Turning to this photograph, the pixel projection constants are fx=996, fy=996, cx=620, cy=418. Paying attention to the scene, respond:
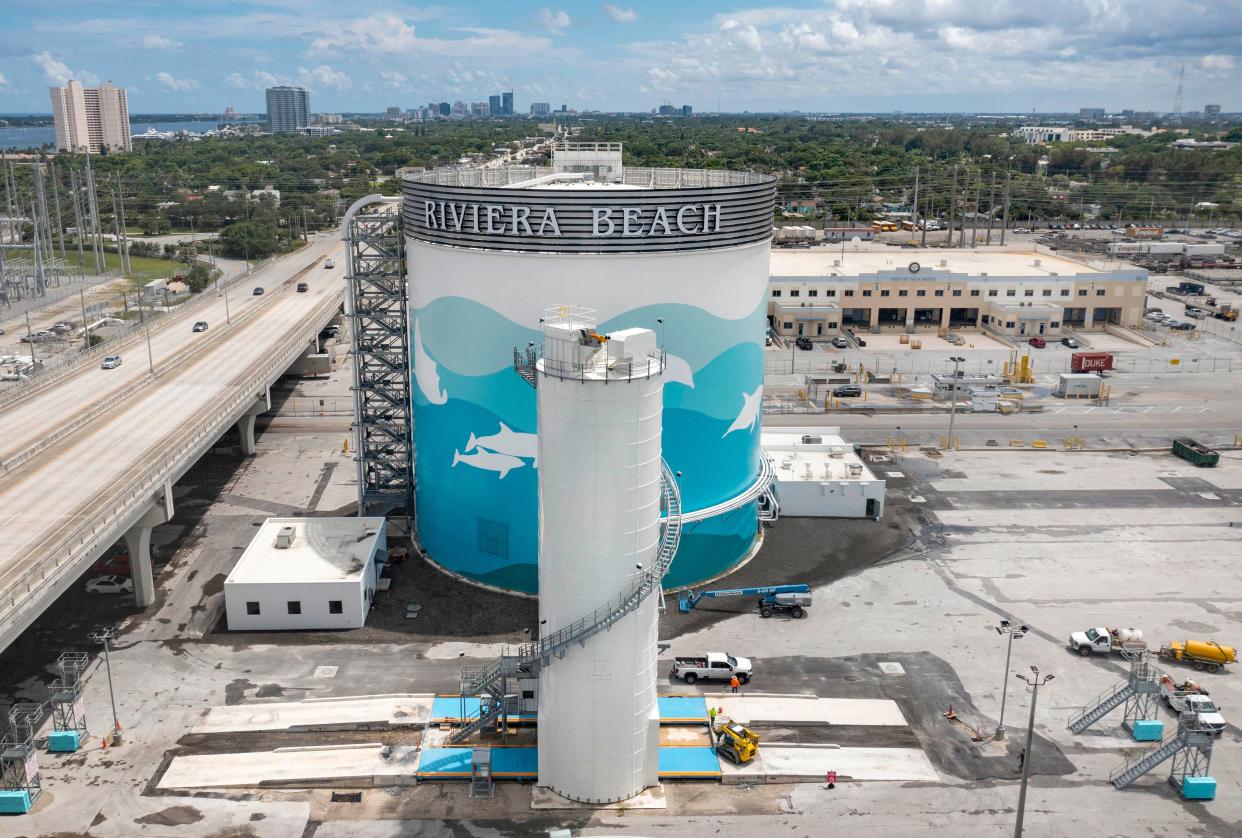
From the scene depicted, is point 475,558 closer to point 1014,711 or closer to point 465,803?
point 465,803

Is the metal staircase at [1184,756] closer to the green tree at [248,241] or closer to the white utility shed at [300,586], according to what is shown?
the white utility shed at [300,586]

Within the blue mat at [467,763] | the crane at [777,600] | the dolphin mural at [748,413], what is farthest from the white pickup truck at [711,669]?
the dolphin mural at [748,413]

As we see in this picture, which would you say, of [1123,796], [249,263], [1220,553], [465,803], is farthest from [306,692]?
[249,263]

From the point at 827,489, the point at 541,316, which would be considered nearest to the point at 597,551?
the point at 541,316

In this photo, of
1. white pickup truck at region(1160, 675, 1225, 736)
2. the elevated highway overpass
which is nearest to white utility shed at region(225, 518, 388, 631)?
the elevated highway overpass

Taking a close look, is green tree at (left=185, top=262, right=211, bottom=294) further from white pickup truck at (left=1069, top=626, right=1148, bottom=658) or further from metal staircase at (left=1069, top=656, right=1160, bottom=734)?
metal staircase at (left=1069, top=656, right=1160, bottom=734)

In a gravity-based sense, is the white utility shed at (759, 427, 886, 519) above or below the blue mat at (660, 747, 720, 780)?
above
